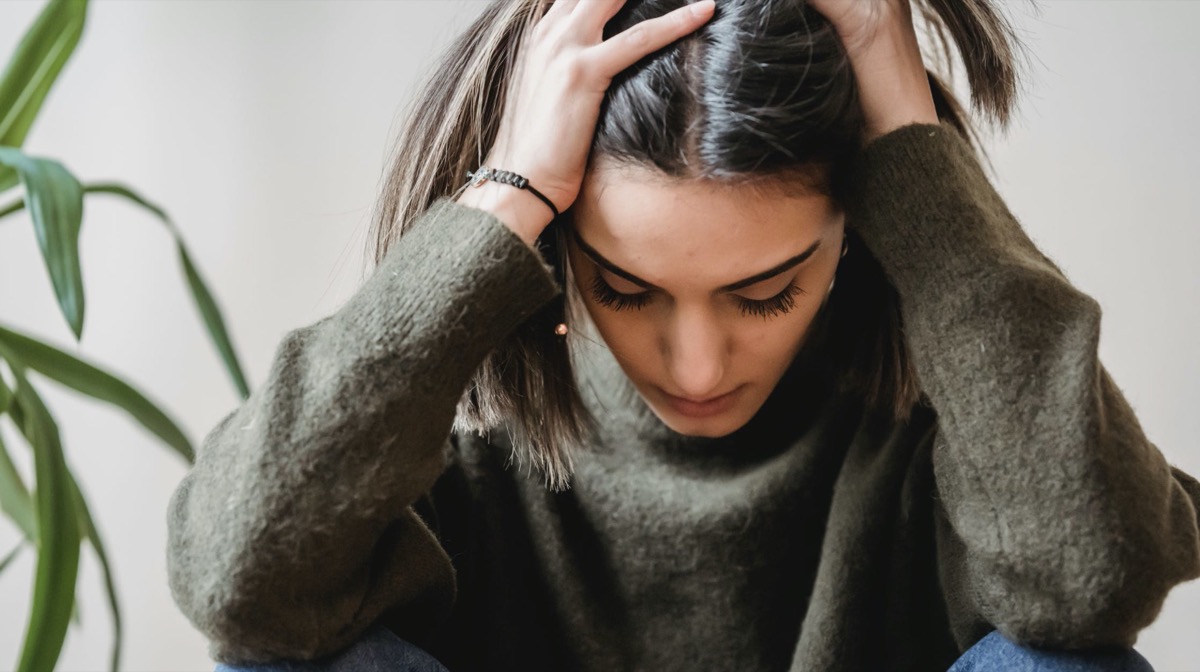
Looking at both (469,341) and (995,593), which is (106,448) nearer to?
(469,341)

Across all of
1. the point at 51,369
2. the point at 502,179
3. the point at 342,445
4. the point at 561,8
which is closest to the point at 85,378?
the point at 51,369

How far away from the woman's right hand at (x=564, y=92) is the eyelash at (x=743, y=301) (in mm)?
64

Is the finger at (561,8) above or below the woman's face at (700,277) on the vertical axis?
above

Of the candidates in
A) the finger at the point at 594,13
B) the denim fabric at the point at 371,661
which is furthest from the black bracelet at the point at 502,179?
the denim fabric at the point at 371,661

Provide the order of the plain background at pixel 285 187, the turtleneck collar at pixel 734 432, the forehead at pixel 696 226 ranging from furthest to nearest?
the plain background at pixel 285 187 < the turtleneck collar at pixel 734 432 < the forehead at pixel 696 226

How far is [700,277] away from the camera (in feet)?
2.37

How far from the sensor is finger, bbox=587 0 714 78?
28.5 inches

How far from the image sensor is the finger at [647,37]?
0.72 meters

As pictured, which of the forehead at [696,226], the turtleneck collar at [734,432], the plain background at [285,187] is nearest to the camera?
the forehead at [696,226]

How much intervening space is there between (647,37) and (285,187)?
0.75 meters

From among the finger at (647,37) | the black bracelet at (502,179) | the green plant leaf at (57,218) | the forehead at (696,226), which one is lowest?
the forehead at (696,226)

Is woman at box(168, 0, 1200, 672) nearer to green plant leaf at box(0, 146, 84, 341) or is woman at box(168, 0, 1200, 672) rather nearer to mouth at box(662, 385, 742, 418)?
mouth at box(662, 385, 742, 418)

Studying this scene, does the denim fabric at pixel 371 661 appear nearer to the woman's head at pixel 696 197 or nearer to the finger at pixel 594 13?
the woman's head at pixel 696 197

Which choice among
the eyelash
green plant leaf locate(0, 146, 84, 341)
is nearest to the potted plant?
green plant leaf locate(0, 146, 84, 341)
